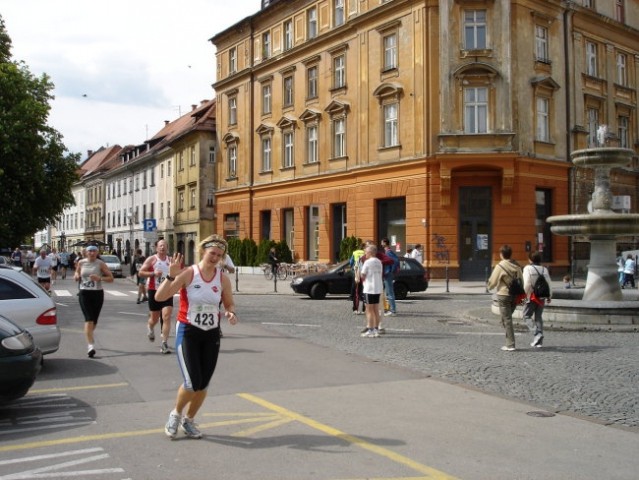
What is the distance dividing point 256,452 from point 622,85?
3766 cm

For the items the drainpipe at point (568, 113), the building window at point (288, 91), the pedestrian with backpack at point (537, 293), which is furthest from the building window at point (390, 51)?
the pedestrian with backpack at point (537, 293)

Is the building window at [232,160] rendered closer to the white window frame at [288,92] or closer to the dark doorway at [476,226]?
the white window frame at [288,92]

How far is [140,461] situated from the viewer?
5.24 m

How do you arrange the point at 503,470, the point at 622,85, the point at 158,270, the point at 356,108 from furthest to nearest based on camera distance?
the point at 622,85 → the point at 356,108 → the point at 158,270 → the point at 503,470

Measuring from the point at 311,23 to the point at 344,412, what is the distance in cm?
3468

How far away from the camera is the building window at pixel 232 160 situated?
46.2 metres

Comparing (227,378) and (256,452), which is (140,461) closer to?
(256,452)

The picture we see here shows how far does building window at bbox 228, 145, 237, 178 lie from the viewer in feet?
152

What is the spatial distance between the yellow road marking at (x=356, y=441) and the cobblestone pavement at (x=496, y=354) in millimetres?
2433

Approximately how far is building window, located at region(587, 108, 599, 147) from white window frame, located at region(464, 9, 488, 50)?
8.11 metres

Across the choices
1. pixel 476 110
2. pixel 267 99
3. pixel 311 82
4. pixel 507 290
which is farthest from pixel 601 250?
pixel 267 99

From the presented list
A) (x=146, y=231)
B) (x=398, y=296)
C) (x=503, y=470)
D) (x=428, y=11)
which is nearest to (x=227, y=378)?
(x=503, y=470)


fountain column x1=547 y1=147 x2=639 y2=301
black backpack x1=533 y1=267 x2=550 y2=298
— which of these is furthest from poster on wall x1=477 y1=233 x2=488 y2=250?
black backpack x1=533 y1=267 x2=550 y2=298

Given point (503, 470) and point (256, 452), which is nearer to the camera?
point (503, 470)
